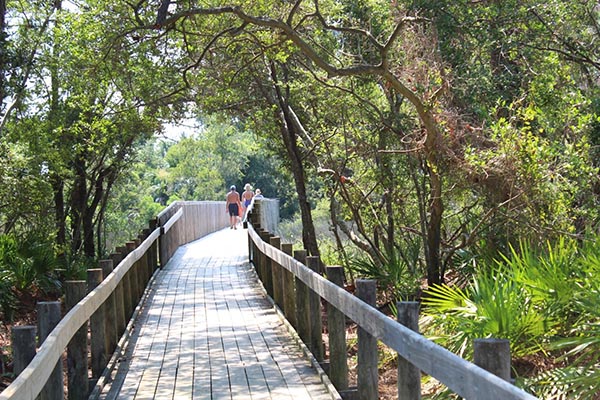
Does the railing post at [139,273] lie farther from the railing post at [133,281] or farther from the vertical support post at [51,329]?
the vertical support post at [51,329]

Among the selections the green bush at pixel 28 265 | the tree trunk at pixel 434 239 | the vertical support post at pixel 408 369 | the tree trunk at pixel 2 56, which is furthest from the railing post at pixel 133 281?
the vertical support post at pixel 408 369

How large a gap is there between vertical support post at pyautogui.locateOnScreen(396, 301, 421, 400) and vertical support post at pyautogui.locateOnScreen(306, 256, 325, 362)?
10.5ft

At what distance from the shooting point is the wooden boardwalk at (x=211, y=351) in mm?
7902

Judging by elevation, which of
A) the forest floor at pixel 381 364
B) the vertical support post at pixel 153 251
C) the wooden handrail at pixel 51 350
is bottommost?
the forest floor at pixel 381 364

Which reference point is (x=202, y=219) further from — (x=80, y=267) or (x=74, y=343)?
(x=74, y=343)

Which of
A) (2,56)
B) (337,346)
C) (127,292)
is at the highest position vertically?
(2,56)

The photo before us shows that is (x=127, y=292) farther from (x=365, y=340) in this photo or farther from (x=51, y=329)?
(x=365, y=340)

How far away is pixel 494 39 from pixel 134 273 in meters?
6.64

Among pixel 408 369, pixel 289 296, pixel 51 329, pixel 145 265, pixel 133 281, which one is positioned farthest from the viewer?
pixel 145 265

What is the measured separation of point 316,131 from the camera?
20.5 meters

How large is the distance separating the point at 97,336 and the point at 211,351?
146cm

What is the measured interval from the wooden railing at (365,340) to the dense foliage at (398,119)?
128cm

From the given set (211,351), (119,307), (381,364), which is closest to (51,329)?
(211,351)

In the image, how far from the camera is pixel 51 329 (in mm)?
6238
